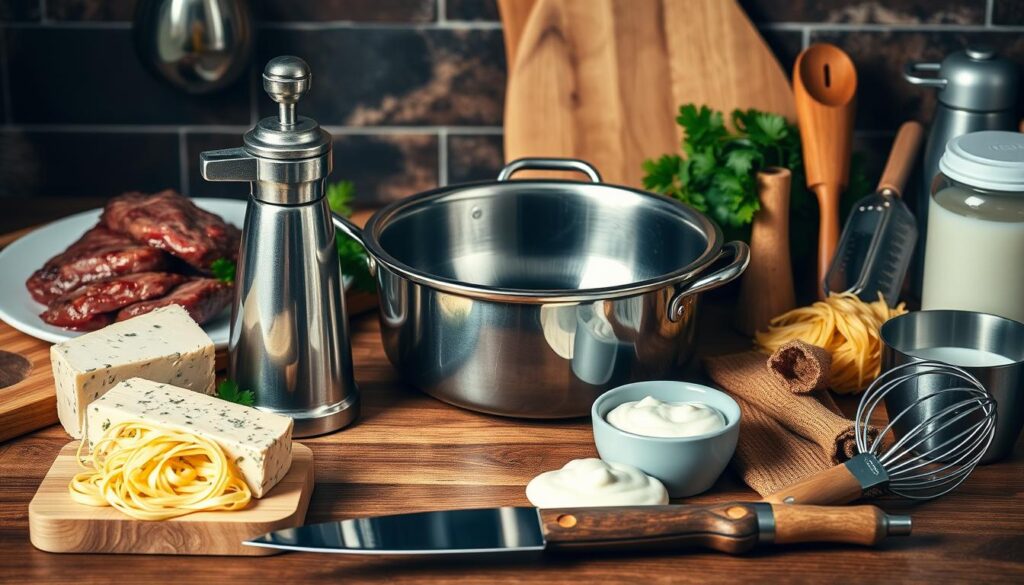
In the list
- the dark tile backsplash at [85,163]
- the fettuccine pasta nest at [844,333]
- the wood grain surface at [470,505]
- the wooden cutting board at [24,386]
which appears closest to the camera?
the wood grain surface at [470,505]

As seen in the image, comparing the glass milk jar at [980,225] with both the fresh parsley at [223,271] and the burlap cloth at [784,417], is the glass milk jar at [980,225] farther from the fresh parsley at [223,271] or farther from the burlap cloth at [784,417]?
the fresh parsley at [223,271]

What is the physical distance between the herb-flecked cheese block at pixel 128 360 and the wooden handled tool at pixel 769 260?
2.27ft

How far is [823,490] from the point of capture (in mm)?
1156

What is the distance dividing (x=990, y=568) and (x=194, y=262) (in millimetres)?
981

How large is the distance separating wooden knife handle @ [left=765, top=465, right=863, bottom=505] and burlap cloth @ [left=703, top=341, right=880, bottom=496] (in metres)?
0.06

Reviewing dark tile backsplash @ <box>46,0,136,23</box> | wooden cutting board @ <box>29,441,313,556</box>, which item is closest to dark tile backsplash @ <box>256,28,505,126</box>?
dark tile backsplash @ <box>46,0,136,23</box>

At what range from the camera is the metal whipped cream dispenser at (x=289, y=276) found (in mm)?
1219

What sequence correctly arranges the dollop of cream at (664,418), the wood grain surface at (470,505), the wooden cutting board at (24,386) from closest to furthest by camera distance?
the wood grain surface at (470,505) → the dollop of cream at (664,418) → the wooden cutting board at (24,386)

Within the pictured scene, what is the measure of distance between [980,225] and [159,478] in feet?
3.10

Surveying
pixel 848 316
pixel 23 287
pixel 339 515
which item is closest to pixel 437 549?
pixel 339 515

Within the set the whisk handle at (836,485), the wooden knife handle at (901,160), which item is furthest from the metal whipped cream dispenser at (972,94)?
the whisk handle at (836,485)

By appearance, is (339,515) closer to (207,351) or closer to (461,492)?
(461,492)

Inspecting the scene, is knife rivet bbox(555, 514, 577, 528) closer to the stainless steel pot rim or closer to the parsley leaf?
the stainless steel pot rim

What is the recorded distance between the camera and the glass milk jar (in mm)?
1375
